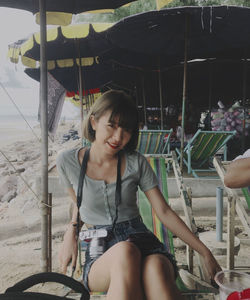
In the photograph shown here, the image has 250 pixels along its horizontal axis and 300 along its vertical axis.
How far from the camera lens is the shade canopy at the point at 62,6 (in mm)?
2654

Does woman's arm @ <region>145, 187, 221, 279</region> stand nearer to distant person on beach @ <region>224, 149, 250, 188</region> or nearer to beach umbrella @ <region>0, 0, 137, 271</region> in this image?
distant person on beach @ <region>224, 149, 250, 188</region>

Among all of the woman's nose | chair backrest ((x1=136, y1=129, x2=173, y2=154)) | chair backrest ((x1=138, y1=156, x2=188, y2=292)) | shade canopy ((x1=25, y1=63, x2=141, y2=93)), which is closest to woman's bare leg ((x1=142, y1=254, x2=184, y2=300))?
the woman's nose

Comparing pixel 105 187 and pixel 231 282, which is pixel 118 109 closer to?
pixel 105 187

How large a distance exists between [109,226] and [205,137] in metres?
3.29

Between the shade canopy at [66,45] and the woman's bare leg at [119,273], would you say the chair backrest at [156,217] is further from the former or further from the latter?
the shade canopy at [66,45]

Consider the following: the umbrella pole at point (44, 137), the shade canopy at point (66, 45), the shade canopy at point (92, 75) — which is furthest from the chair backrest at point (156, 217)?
the shade canopy at point (92, 75)

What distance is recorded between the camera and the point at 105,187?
1553mm

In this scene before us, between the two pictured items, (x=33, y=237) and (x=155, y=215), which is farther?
(x=33, y=237)

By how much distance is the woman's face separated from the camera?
152 cm

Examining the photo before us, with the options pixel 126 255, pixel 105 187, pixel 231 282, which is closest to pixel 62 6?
pixel 105 187

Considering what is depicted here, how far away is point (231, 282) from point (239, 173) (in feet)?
Answer: 1.75

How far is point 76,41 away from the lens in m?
5.87

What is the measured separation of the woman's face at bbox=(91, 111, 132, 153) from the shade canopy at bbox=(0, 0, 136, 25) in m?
1.63

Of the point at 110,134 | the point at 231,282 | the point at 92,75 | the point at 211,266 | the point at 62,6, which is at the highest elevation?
the point at 62,6
